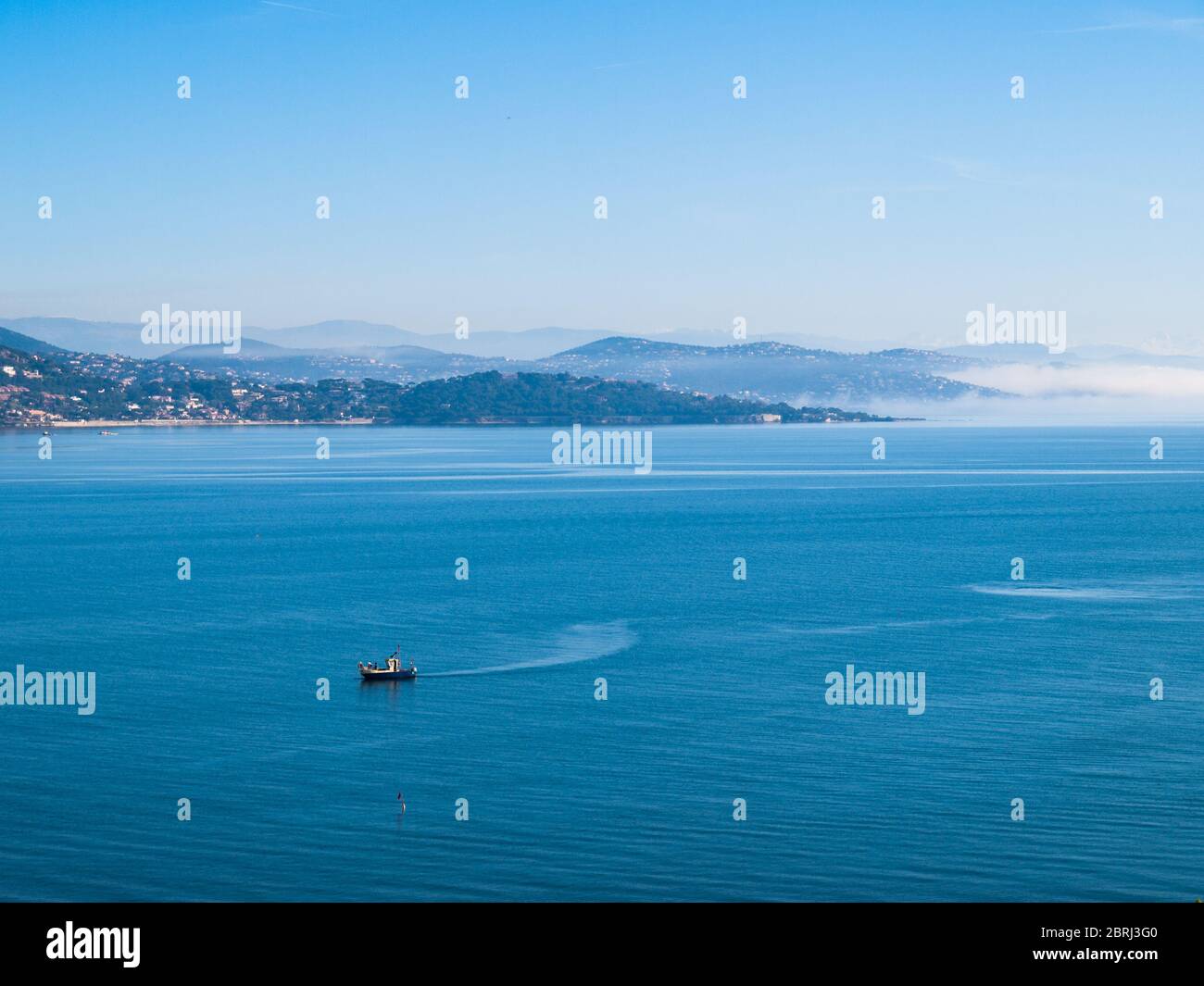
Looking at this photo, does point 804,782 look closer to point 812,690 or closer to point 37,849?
point 812,690

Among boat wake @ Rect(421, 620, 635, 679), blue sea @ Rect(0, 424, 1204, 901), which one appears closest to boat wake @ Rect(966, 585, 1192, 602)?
blue sea @ Rect(0, 424, 1204, 901)

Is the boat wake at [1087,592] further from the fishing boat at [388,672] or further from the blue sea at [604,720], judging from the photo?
the fishing boat at [388,672]

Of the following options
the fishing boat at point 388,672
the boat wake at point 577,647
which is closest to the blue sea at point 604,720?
the boat wake at point 577,647

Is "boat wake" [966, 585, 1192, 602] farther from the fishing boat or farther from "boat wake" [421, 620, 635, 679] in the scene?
the fishing boat

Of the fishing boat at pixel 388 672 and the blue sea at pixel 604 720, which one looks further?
the fishing boat at pixel 388 672

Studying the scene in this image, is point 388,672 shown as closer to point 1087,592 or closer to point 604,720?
point 604,720
